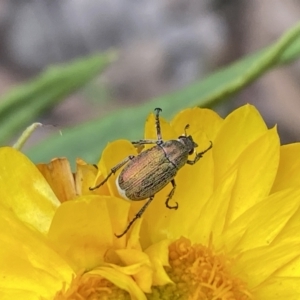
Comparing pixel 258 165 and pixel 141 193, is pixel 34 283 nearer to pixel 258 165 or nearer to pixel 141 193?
pixel 141 193

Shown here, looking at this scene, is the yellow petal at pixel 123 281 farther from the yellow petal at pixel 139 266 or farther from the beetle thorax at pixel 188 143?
the beetle thorax at pixel 188 143

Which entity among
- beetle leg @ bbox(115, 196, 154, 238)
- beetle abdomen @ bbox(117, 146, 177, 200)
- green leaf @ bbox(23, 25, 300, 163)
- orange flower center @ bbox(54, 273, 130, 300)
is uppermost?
beetle abdomen @ bbox(117, 146, 177, 200)

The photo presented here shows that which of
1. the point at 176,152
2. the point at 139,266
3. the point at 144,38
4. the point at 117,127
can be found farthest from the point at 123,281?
the point at 144,38

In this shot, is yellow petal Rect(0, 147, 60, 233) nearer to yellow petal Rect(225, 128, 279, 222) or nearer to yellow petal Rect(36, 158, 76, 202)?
yellow petal Rect(36, 158, 76, 202)

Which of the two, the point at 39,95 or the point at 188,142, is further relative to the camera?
the point at 39,95

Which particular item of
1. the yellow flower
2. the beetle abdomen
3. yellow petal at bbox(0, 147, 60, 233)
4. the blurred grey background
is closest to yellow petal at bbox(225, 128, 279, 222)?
the yellow flower

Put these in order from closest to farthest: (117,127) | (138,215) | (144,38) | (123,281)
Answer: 1. (123,281)
2. (138,215)
3. (117,127)
4. (144,38)

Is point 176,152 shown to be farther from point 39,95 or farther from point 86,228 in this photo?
point 39,95
